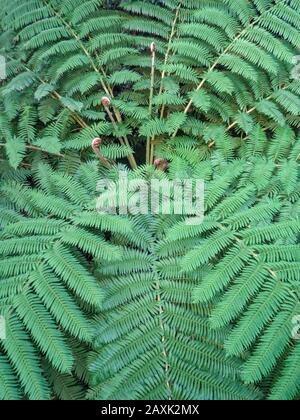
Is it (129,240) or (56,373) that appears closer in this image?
(56,373)

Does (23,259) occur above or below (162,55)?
below

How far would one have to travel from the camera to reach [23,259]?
2.19 metres

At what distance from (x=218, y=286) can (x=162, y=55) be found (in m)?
1.68

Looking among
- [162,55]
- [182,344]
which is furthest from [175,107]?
[182,344]

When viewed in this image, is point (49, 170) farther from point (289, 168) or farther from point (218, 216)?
point (289, 168)

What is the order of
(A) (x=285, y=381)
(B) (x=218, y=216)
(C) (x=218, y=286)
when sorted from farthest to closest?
(B) (x=218, y=216) < (C) (x=218, y=286) < (A) (x=285, y=381)

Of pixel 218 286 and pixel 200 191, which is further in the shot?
pixel 200 191

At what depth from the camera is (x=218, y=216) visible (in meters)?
2.35

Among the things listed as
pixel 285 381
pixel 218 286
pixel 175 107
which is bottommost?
pixel 285 381

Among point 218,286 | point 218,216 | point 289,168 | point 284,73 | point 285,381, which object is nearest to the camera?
point 285,381

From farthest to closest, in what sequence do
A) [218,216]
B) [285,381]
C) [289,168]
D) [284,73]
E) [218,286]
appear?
[284,73], [289,168], [218,216], [218,286], [285,381]

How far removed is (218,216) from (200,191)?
0.61 ft
